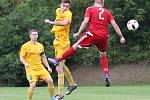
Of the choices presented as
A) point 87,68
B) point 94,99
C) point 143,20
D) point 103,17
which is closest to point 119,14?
point 143,20

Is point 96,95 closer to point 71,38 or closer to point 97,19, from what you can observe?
point 97,19

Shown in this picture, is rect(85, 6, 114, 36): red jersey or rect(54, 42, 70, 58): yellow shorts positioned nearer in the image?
rect(85, 6, 114, 36): red jersey

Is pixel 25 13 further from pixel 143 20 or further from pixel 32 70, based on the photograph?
pixel 32 70

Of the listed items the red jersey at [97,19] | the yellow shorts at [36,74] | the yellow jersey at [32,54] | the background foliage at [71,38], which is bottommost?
the background foliage at [71,38]

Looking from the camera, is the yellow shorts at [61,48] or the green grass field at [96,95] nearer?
the yellow shorts at [61,48]

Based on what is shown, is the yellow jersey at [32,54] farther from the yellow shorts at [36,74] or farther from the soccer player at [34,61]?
the yellow shorts at [36,74]

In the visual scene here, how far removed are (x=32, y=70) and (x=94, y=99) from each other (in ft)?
9.60

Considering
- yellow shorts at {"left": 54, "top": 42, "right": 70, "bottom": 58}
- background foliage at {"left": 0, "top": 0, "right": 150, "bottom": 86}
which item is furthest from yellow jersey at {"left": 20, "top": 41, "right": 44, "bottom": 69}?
background foliage at {"left": 0, "top": 0, "right": 150, "bottom": 86}

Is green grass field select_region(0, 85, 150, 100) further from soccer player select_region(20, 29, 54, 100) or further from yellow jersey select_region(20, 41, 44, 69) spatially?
yellow jersey select_region(20, 41, 44, 69)

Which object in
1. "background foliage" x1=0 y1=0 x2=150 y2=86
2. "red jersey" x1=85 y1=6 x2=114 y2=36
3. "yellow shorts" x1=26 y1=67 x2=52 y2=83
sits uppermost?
"red jersey" x1=85 y1=6 x2=114 y2=36

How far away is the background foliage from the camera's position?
118ft

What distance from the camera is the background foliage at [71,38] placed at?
36.0 m

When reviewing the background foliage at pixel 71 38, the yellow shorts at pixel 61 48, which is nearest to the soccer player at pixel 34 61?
the yellow shorts at pixel 61 48

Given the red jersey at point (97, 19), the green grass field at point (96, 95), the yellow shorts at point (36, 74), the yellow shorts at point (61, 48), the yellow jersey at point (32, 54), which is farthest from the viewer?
the green grass field at point (96, 95)
